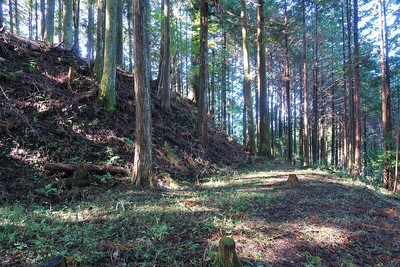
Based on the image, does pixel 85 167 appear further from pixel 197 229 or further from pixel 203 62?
pixel 203 62

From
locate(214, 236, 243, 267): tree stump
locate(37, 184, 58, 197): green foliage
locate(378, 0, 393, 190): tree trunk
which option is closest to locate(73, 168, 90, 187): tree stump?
locate(37, 184, 58, 197): green foliage

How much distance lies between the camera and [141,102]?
24.3 feet

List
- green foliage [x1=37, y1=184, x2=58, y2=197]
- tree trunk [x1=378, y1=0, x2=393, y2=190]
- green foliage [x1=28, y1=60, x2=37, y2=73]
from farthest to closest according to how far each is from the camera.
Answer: tree trunk [x1=378, y1=0, x2=393, y2=190], green foliage [x1=28, y1=60, x2=37, y2=73], green foliage [x1=37, y1=184, x2=58, y2=197]

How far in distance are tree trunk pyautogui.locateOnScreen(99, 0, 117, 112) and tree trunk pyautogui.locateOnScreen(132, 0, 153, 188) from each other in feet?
11.4

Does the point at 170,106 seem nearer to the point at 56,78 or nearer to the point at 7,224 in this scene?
the point at 56,78

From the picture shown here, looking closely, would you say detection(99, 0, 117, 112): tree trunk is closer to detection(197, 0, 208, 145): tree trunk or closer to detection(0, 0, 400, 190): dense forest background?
detection(0, 0, 400, 190): dense forest background

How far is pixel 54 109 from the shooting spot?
30.1ft

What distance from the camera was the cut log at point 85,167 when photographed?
7180 mm

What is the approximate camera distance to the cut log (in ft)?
23.6

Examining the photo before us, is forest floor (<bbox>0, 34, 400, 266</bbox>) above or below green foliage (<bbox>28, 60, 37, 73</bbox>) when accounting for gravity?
below

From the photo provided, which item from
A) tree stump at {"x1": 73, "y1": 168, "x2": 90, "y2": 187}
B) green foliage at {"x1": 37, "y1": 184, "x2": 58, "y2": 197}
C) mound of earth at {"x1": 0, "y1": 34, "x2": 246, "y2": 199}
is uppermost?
mound of earth at {"x1": 0, "y1": 34, "x2": 246, "y2": 199}

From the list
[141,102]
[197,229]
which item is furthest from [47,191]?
[197,229]

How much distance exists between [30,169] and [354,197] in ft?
26.7

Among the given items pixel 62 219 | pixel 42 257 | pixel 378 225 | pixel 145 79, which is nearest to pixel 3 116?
pixel 145 79
